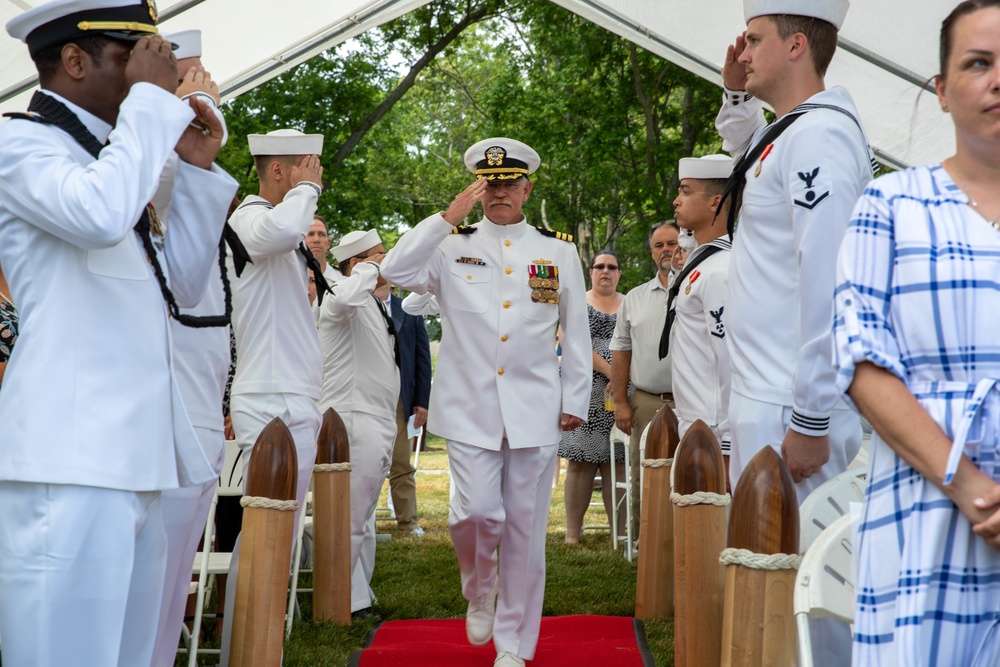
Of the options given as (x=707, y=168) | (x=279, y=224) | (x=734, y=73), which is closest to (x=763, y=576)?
(x=734, y=73)

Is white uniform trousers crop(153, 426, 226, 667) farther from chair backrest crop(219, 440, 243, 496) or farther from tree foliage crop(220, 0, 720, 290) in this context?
tree foliage crop(220, 0, 720, 290)

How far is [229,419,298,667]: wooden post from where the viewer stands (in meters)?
3.45

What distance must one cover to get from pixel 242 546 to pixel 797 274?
190 centimetres

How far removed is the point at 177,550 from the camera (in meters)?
3.25

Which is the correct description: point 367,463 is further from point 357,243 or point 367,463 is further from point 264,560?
point 264,560

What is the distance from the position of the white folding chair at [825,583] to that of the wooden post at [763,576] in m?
0.28

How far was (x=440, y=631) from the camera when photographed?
6.17 metres

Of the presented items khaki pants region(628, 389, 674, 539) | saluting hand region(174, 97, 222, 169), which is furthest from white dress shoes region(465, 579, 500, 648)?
saluting hand region(174, 97, 222, 169)

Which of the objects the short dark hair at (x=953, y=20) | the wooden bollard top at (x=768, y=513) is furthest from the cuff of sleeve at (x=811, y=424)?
the short dark hair at (x=953, y=20)

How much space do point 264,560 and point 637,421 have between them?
5.30 meters

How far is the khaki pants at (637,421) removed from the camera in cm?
830

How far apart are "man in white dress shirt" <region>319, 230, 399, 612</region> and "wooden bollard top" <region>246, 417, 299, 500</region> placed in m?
3.16

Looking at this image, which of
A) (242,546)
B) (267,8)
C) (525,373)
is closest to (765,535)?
(242,546)

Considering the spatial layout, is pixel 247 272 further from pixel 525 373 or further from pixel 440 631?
pixel 440 631
